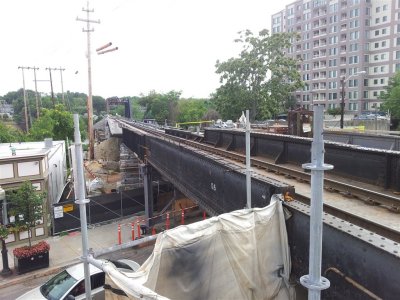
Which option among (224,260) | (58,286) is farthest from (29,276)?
(224,260)

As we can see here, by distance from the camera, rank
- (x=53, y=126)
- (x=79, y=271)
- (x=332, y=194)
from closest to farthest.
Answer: (x=332, y=194), (x=79, y=271), (x=53, y=126)

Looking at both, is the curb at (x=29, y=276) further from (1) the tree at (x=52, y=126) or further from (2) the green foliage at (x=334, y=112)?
(2) the green foliage at (x=334, y=112)

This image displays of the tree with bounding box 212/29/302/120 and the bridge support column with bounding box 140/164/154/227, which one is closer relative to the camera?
the bridge support column with bounding box 140/164/154/227

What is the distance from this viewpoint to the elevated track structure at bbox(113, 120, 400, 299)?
405 cm

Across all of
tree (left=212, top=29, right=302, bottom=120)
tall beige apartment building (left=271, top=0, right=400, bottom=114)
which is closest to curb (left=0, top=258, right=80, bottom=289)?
tree (left=212, top=29, right=302, bottom=120)

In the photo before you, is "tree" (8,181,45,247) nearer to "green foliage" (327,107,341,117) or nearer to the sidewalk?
the sidewalk

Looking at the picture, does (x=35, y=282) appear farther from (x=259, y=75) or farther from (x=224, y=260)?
(x=259, y=75)

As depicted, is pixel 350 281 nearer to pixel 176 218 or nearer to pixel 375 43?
pixel 176 218

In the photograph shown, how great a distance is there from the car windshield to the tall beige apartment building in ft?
239

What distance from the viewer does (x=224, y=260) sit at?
5.12 meters

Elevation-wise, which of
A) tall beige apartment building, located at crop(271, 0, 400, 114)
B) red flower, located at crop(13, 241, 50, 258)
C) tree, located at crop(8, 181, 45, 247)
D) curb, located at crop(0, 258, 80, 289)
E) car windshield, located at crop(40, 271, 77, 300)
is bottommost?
curb, located at crop(0, 258, 80, 289)

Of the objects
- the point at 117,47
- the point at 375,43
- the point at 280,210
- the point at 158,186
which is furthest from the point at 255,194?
the point at 375,43

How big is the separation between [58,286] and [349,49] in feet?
273

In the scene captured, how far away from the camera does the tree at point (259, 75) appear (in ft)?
129
